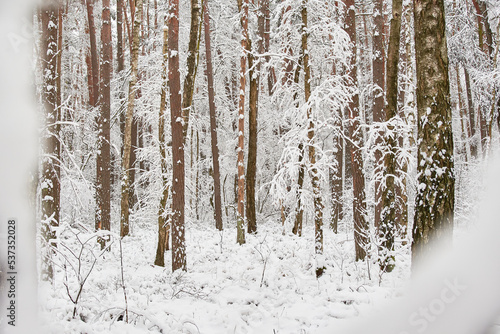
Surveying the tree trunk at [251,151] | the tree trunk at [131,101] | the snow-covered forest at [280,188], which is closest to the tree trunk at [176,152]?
the snow-covered forest at [280,188]

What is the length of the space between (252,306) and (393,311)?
7.72ft

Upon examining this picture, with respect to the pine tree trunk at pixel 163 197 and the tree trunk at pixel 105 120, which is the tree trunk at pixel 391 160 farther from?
the tree trunk at pixel 105 120

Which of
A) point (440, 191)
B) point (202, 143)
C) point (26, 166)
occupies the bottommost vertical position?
point (440, 191)

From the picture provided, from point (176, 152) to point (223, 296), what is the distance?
3645 mm

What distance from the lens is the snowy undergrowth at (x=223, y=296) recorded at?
4.84 m

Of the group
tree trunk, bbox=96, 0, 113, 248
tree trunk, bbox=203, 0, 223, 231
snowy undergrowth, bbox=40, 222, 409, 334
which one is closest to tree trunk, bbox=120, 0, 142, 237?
tree trunk, bbox=96, 0, 113, 248

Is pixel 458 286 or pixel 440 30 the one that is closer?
pixel 458 286

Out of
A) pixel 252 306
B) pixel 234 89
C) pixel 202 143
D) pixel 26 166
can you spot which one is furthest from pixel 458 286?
pixel 234 89

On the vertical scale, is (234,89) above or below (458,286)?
above

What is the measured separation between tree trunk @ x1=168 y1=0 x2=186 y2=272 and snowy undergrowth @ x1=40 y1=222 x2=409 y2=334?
0.61 m

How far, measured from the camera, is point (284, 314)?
5406 millimetres

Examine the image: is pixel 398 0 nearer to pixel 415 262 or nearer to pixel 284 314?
pixel 415 262

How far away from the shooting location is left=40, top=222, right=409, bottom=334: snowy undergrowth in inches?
190

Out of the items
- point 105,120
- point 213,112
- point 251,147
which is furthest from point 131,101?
point 251,147
